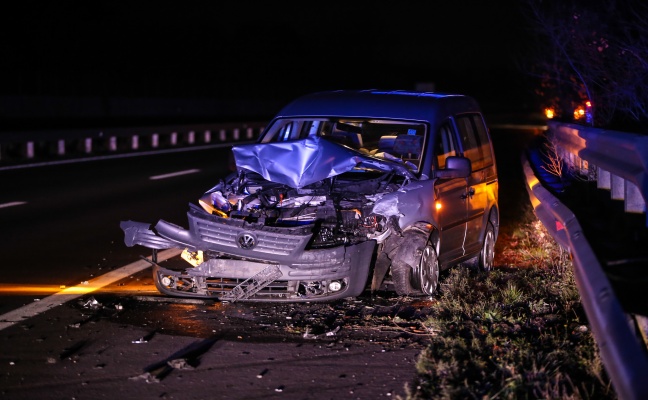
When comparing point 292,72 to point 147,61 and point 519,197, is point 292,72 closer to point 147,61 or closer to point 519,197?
point 147,61

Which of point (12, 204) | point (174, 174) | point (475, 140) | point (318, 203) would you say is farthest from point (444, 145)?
point (174, 174)

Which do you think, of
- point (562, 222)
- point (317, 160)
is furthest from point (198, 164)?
point (562, 222)

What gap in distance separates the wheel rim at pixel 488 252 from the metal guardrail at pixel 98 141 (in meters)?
13.3

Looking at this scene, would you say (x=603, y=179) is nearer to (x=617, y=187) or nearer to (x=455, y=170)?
(x=617, y=187)

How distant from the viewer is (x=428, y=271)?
791 centimetres

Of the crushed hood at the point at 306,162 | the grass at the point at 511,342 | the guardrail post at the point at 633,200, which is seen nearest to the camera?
the grass at the point at 511,342

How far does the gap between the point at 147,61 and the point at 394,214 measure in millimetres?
63400

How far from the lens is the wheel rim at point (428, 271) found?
772 centimetres

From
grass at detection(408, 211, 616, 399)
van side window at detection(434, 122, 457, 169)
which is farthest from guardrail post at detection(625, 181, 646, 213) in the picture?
van side window at detection(434, 122, 457, 169)

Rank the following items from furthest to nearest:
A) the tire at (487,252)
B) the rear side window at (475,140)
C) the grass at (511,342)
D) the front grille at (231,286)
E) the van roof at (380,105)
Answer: the tire at (487,252) → the rear side window at (475,140) → the van roof at (380,105) → the front grille at (231,286) → the grass at (511,342)

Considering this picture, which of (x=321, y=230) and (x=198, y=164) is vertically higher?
Answer: (x=321, y=230)

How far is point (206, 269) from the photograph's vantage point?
24.5 feet

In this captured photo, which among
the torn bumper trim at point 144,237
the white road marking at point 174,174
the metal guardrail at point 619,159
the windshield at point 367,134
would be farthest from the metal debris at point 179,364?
the white road marking at point 174,174

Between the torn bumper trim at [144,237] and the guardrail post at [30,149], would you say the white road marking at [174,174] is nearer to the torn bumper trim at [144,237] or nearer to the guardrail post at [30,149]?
the guardrail post at [30,149]
